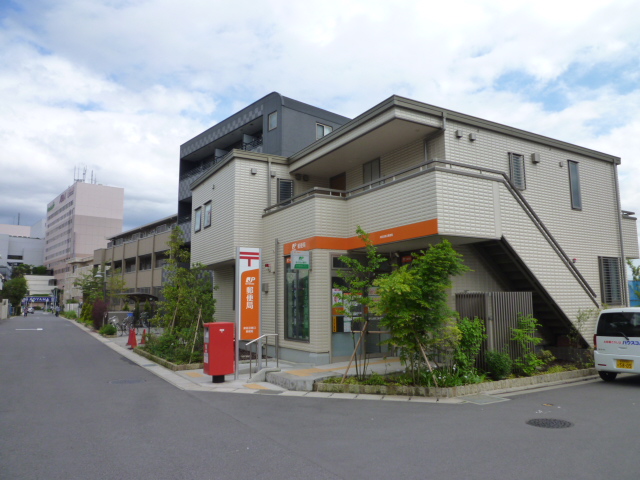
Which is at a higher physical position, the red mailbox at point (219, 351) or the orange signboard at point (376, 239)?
the orange signboard at point (376, 239)

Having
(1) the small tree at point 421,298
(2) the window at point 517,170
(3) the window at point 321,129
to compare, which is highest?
(3) the window at point 321,129

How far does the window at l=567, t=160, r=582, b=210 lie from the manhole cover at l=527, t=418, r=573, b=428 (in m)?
10.7

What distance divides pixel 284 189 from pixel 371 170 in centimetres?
381

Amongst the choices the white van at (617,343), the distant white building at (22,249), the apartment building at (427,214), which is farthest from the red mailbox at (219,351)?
the distant white building at (22,249)

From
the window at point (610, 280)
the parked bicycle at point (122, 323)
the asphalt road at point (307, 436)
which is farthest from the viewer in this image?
the parked bicycle at point (122, 323)

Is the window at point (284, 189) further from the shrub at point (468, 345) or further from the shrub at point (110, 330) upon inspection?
the shrub at point (110, 330)

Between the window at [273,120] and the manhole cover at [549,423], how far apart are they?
55.9 ft

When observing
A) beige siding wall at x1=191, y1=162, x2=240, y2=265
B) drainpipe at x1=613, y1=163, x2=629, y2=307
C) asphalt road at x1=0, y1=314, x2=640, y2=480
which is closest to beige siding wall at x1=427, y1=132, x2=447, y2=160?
asphalt road at x1=0, y1=314, x2=640, y2=480

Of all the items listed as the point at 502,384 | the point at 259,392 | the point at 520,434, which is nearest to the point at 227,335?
the point at 259,392

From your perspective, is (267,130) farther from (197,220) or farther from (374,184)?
(374,184)

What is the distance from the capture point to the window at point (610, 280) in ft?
54.3

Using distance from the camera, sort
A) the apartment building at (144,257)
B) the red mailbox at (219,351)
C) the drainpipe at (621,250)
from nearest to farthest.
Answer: the red mailbox at (219,351), the drainpipe at (621,250), the apartment building at (144,257)

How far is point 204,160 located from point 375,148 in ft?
60.4

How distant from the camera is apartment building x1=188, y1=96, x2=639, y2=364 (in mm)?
11969
